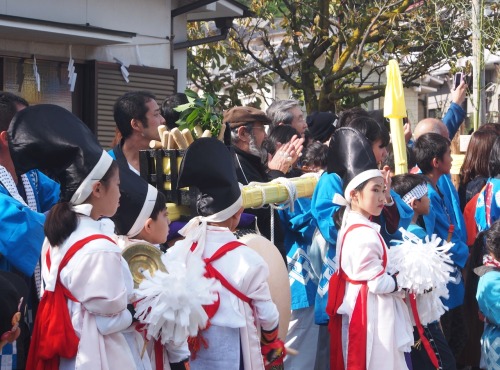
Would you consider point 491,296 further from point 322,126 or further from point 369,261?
point 322,126

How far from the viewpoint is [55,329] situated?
11.5ft

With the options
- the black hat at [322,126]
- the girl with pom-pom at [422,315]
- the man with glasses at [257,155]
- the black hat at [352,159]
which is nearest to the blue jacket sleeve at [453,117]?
the black hat at [322,126]

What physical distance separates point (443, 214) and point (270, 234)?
1.66 metres

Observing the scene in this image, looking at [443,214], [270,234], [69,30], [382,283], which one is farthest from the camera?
[69,30]

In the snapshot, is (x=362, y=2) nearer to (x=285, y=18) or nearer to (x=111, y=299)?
(x=285, y=18)

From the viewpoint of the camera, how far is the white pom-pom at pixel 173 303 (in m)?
3.74

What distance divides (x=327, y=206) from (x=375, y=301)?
793 millimetres

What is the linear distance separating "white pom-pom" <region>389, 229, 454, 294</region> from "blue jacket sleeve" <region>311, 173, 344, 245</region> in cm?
47

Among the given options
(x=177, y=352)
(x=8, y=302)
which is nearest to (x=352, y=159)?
(x=177, y=352)

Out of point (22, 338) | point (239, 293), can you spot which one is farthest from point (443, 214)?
point (22, 338)

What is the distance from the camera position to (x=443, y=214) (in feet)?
21.4

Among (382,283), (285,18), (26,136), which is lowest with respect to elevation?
(382,283)

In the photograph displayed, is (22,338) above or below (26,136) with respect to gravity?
below

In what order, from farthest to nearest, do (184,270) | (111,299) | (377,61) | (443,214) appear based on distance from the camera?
(377,61) < (443,214) < (184,270) < (111,299)
